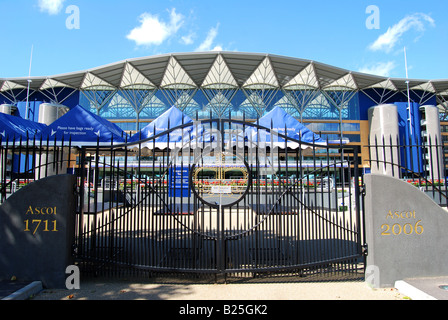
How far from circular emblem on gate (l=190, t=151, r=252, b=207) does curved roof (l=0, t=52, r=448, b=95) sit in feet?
89.3

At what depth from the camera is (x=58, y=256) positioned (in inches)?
162

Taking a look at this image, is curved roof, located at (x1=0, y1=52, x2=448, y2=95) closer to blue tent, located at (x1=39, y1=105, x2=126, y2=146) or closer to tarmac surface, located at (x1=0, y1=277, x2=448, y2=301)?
blue tent, located at (x1=39, y1=105, x2=126, y2=146)

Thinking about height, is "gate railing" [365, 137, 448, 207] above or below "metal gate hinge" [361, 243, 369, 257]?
above

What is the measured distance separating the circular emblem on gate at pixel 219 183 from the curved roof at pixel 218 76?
27211 mm

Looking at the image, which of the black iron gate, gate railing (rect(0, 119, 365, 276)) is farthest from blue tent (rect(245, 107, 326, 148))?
gate railing (rect(0, 119, 365, 276))

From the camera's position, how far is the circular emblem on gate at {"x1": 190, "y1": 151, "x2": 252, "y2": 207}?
4.62 m

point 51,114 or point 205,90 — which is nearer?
point 51,114

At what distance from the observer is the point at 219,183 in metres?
10.1

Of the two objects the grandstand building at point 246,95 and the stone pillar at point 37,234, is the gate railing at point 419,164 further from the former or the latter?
the grandstand building at point 246,95

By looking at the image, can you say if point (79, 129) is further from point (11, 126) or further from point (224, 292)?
point (224, 292)

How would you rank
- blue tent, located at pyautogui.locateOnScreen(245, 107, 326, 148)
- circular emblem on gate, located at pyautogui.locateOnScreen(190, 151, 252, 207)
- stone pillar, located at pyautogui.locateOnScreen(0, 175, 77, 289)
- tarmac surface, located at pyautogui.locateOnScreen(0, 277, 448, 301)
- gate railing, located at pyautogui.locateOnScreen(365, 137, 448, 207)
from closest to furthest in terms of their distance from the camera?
tarmac surface, located at pyautogui.locateOnScreen(0, 277, 448, 301) → stone pillar, located at pyautogui.locateOnScreen(0, 175, 77, 289) → gate railing, located at pyautogui.locateOnScreen(365, 137, 448, 207) → circular emblem on gate, located at pyautogui.locateOnScreen(190, 151, 252, 207) → blue tent, located at pyautogui.locateOnScreen(245, 107, 326, 148)

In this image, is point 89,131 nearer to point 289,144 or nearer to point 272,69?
point 289,144

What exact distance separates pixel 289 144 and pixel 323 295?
526 cm
